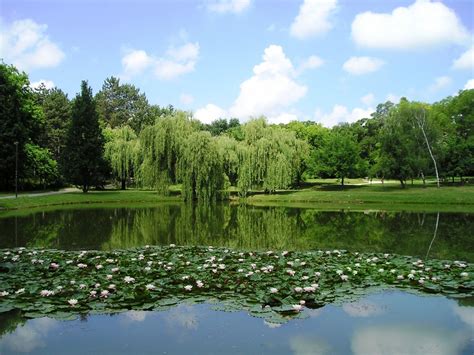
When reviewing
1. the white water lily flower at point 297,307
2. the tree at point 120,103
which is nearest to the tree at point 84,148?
the tree at point 120,103

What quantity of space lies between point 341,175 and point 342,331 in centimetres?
4156

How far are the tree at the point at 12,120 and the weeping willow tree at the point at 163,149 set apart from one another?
11551 mm

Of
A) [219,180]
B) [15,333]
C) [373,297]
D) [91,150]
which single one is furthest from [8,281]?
[91,150]

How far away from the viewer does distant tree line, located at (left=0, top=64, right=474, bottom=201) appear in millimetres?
33125

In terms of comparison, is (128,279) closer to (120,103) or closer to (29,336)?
(29,336)

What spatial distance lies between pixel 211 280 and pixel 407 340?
3571mm

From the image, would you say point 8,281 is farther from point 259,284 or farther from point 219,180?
point 219,180

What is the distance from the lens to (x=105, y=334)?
5.86 metres

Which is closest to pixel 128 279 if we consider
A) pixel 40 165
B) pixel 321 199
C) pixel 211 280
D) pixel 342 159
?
pixel 211 280

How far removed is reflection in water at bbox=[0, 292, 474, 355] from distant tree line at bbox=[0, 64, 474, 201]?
25693 mm

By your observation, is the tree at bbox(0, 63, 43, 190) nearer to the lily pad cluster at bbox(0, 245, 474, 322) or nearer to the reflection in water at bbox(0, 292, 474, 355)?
the lily pad cluster at bbox(0, 245, 474, 322)

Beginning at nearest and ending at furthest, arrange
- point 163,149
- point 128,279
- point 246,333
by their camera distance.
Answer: point 246,333
point 128,279
point 163,149

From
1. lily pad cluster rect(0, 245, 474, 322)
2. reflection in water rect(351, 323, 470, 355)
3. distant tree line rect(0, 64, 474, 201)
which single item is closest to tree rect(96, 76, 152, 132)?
distant tree line rect(0, 64, 474, 201)

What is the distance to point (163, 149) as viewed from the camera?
32.8 m
